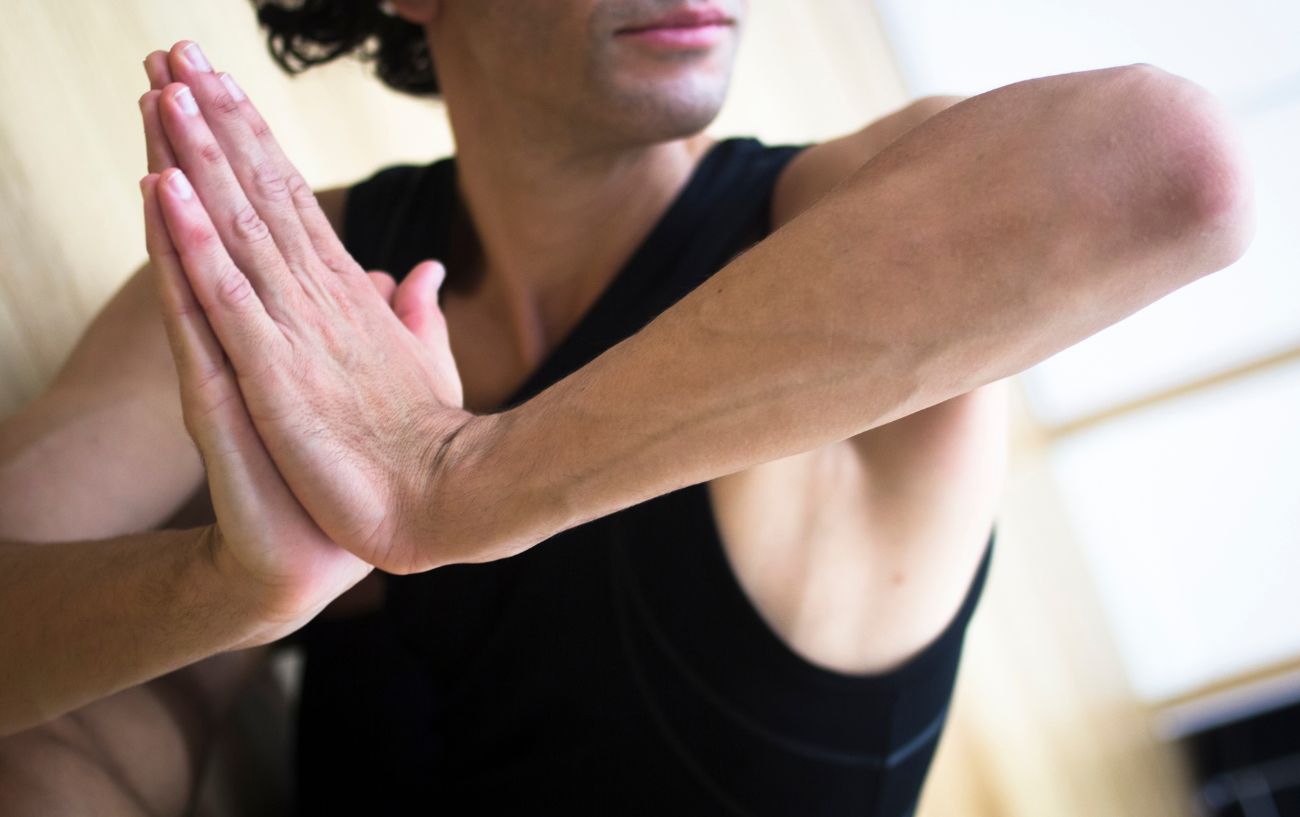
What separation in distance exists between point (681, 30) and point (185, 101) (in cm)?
34

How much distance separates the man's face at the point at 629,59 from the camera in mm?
719

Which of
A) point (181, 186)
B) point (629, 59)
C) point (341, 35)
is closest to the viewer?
point (181, 186)

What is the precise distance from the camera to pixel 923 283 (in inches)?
15.6

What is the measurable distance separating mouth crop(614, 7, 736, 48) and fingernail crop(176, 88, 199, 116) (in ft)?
0.99

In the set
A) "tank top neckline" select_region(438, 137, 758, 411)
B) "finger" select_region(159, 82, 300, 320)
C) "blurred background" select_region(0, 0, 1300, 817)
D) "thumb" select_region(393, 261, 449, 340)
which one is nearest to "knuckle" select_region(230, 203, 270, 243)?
"finger" select_region(159, 82, 300, 320)

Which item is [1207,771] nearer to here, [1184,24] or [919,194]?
[1184,24]

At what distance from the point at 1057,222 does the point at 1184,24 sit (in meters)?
1.48

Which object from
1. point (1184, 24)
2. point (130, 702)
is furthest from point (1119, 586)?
point (130, 702)

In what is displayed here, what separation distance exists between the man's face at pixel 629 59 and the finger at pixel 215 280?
31cm

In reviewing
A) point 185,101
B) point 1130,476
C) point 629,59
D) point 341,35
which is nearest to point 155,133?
point 185,101

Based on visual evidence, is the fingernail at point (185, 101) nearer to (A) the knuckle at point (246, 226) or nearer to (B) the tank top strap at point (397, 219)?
(A) the knuckle at point (246, 226)

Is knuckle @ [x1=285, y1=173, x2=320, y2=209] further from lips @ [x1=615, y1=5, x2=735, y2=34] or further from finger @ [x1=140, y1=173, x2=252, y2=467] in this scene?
lips @ [x1=615, y1=5, x2=735, y2=34]

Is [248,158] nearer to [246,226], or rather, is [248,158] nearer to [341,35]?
[246,226]

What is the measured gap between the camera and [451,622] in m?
0.77
